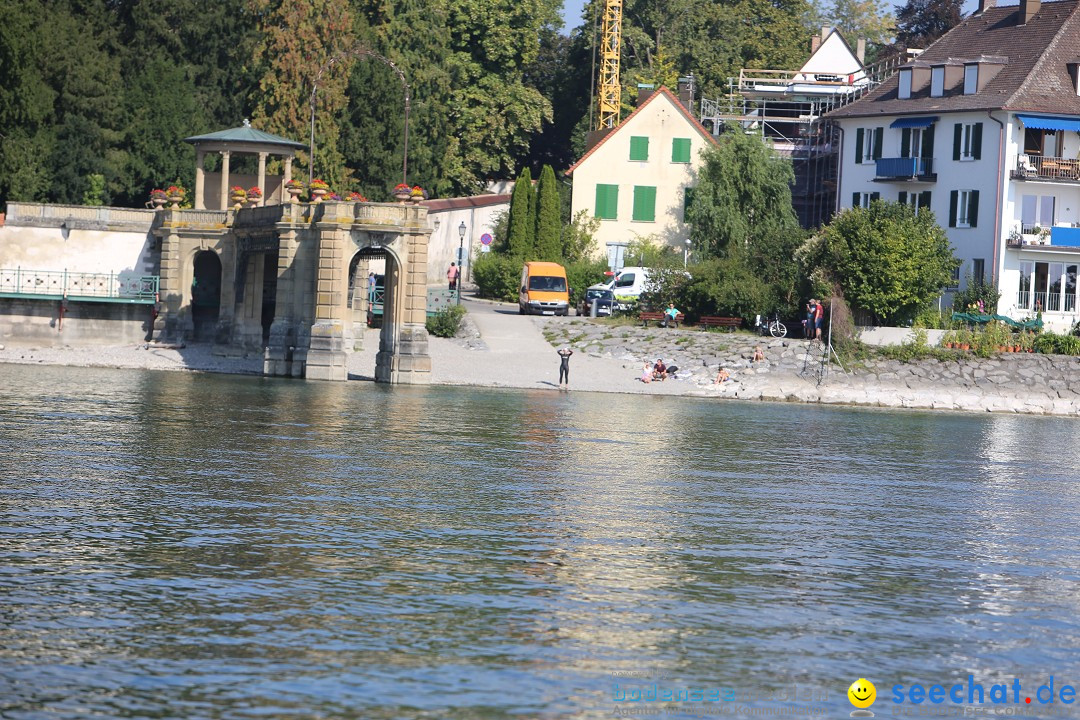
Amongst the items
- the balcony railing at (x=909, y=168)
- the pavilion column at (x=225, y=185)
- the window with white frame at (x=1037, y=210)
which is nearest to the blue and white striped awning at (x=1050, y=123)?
the window with white frame at (x=1037, y=210)

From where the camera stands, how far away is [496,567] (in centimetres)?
2297

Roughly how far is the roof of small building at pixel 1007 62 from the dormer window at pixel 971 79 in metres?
0.35

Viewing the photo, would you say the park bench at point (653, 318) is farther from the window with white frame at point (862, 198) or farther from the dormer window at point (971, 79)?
the dormer window at point (971, 79)

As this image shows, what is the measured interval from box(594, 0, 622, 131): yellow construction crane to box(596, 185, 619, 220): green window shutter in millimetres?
11475

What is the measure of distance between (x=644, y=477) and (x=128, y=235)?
133 ft

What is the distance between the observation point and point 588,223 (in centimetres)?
8062

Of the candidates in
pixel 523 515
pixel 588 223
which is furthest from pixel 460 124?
pixel 523 515

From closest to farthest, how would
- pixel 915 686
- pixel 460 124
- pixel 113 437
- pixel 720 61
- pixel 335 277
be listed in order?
pixel 915 686 → pixel 113 437 → pixel 335 277 → pixel 460 124 → pixel 720 61

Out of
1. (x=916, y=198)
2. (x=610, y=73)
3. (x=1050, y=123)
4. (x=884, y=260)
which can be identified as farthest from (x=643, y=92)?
(x=884, y=260)

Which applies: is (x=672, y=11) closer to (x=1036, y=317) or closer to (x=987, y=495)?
(x=1036, y=317)

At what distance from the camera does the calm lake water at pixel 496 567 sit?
17.0 m

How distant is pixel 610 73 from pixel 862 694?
8022 centimetres

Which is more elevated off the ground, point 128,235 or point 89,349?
point 128,235

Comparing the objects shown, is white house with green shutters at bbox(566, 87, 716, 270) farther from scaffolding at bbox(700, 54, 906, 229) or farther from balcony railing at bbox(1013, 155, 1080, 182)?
balcony railing at bbox(1013, 155, 1080, 182)
